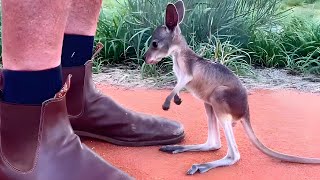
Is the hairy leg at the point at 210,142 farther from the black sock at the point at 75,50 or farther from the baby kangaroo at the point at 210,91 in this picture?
the black sock at the point at 75,50

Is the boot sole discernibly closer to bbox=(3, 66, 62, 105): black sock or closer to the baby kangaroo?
the baby kangaroo

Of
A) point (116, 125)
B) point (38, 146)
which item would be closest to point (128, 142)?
point (116, 125)

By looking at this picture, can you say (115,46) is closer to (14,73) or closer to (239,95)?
(239,95)

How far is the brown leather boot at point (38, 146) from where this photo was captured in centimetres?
147

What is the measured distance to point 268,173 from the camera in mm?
1846

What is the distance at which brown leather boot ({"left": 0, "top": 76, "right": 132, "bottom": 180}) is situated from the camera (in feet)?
4.82

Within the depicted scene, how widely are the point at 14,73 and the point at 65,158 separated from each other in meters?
0.26

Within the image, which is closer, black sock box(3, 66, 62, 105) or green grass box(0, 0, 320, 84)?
black sock box(3, 66, 62, 105)

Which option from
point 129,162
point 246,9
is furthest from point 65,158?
point 246,9

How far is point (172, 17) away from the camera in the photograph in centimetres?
203

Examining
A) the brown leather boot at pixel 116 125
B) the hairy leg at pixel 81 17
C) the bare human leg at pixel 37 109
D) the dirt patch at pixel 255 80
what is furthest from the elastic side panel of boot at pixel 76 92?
the dirt patch at pixel 255 80

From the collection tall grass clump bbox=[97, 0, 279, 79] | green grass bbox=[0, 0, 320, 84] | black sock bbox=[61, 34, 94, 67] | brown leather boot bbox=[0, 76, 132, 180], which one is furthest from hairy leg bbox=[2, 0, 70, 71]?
tall grass clump bbox=[97, 0, 279, 79]

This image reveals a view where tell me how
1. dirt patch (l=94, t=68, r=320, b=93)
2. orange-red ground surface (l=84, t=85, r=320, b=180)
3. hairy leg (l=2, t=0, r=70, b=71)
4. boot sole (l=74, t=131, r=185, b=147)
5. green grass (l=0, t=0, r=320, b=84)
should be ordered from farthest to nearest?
green grass (l=0, t=0, r=320, b=84), dirt patch (l=94, t=68, r=320, b=93), boot sole (l=74, t=131, r=185, b=147), orange-red ground surface (l=84, t=85, r=320, b=180), hairy leg (l=2, t=0, r=70, b=71)

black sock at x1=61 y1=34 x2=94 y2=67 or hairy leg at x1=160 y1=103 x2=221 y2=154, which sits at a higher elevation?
black sock at x1=61 y1=34 x2=94 y2=67
